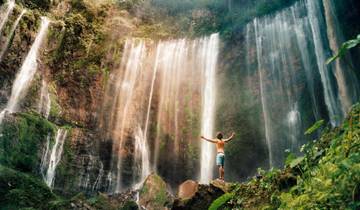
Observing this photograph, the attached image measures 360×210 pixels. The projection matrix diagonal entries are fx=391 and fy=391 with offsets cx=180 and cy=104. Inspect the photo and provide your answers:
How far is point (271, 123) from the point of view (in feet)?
54.1

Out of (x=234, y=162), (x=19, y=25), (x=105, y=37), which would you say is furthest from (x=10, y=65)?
(x=234, y=162)

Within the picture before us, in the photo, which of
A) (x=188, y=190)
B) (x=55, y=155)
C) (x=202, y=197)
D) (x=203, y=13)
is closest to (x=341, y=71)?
(x=188, y=190)

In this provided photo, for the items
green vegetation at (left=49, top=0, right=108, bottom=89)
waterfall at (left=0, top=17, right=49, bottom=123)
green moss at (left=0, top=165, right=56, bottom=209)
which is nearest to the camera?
green moss at (left=0, top=165, right=56, bottom=209)

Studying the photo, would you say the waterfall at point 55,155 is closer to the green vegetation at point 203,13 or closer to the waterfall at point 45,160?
the waterfall at point 45,160

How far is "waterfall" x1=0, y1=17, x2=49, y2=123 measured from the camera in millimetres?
14920

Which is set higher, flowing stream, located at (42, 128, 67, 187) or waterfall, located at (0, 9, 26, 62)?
waterfall, located at (0, 9, 26, 62)

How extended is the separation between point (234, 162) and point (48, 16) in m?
10.7

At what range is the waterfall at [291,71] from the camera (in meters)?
15.0

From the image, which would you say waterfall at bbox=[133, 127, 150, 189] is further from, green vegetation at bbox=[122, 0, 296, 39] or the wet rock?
the wet rock

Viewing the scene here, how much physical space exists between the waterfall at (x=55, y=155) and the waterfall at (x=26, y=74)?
1.93 meters

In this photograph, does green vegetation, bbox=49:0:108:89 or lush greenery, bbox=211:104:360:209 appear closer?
lush greenery, bbox=211:104:360:209

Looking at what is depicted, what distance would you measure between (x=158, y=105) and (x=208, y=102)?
7.51ft

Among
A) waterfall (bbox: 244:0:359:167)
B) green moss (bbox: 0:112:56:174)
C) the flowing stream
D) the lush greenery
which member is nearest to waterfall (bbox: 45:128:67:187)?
the flowing stream

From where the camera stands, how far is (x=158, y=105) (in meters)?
17.6
